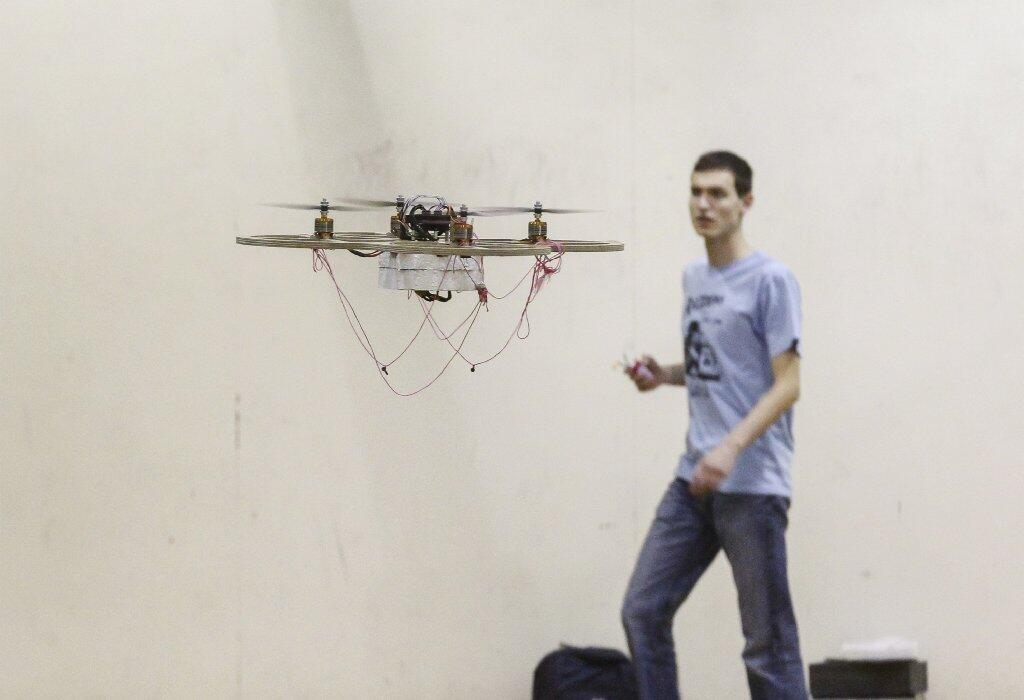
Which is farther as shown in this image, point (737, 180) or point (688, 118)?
point (688, 118)

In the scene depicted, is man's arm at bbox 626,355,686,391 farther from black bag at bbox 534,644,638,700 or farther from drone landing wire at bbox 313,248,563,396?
black bag at bbox 534,644,638,700

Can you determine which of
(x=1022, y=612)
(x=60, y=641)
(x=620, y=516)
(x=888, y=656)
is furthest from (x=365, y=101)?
(x=1022, y=612)

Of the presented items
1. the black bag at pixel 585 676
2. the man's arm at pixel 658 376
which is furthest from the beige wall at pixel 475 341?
the man's arm at pixel 658 376

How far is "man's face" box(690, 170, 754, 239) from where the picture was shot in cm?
308

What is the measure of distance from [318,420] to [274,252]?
0.46 meters

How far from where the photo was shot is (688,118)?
3.64m

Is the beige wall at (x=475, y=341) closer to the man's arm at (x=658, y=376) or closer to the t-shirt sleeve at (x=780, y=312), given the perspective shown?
the man's arm at (x=658, y=376)

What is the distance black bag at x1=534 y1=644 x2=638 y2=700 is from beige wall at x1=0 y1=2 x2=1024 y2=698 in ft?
0.40

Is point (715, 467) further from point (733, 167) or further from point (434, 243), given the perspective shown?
point (434, 243)

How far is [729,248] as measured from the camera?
122 inches

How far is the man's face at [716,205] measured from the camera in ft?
10.1

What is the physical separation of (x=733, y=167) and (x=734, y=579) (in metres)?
0.96

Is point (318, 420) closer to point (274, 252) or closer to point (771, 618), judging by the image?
point (274, 252)

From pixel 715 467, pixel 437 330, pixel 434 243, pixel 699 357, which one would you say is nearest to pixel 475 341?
pixel 437 330
